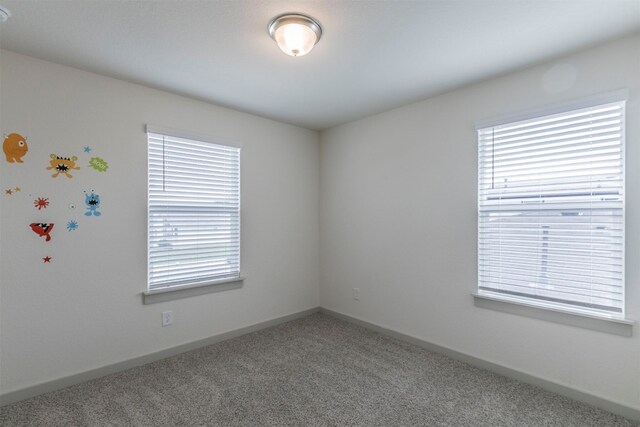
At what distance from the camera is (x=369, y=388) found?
2.32m

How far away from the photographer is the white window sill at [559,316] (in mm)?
1976

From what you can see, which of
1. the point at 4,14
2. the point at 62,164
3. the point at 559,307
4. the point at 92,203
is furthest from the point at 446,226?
the point at 4,14

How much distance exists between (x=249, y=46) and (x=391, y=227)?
218cm

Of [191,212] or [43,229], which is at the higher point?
[191,212]

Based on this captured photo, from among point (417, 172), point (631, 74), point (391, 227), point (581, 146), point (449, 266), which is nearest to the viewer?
point (631, 74)

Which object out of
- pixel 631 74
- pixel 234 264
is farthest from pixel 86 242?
pixel 631 74

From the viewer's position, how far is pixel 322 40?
1.99 m

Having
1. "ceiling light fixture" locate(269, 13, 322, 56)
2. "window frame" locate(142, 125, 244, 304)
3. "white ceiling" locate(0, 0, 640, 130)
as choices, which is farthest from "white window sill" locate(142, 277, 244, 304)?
"ceiling light fixture" locate(269, 13, 322, 56)

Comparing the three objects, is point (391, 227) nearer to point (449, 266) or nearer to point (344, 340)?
point (449, 266)

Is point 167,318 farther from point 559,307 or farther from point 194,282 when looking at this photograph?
point 559,307

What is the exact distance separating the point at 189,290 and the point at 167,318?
300 mm

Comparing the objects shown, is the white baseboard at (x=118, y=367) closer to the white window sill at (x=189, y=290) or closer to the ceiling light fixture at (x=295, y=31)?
the white window sill at (x=189, y=290)

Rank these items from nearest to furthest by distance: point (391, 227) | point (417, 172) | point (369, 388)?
1. point (369, 388)
2. point (417, 172)
3. point (391, 227)

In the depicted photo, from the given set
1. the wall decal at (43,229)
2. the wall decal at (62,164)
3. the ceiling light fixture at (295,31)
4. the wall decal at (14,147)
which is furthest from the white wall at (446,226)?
the wall decal at (14,147)
